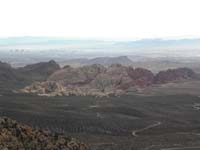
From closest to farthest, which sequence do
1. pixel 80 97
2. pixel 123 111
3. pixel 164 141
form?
pixel 164 141, pixel 123 111, pixel 80 97

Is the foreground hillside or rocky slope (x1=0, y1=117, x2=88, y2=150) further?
the foreground hillside

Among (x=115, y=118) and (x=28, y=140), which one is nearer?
(x=28, y=140)

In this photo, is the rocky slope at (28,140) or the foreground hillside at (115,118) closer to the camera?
the rocky slope at (28,140)

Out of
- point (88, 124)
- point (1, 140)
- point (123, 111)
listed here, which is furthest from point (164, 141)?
point (1, 140)

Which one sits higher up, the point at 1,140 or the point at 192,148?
the point at 1,140

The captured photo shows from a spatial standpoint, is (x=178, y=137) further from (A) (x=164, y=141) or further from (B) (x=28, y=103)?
(B) (x=28, y=103)

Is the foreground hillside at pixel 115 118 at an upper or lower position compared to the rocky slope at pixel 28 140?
lower

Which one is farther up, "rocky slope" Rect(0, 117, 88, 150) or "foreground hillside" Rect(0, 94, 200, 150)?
"rocky slope" Rect(0, 117, 88, 150)

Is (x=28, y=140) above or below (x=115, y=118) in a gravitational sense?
above
